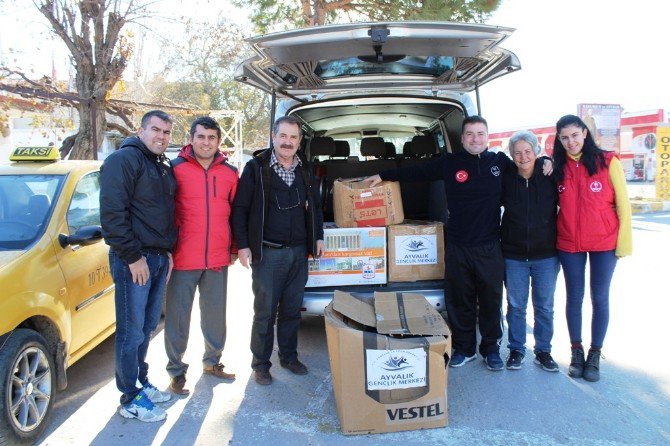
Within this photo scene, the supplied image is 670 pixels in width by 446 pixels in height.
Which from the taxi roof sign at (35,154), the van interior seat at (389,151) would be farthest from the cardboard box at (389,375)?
the van interior seat at (389,151)

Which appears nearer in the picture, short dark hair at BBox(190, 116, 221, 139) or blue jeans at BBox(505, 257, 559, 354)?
short dark hair at BBox(190, 116, 221, 139)

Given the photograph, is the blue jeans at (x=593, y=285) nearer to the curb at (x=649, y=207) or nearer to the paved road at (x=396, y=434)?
the paved road at (x=396, y=434)

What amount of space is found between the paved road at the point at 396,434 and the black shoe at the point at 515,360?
7 cm

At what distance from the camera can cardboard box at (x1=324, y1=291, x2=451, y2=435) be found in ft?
9.59

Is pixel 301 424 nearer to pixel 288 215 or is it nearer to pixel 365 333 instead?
pixel 365 333

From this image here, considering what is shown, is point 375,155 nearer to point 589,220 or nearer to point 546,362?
point 589,220

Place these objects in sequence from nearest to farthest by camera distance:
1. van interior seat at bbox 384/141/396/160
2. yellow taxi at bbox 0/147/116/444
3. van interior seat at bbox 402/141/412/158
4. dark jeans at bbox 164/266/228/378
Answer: yellow taxi at bbox 0/147/116/444 < dark jeans at bbox 164/266/228/378 < van interior seat at bbox 402/141/412/158 < van interior seat at bbox 384/141/396/160

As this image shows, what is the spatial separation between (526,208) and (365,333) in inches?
62.6

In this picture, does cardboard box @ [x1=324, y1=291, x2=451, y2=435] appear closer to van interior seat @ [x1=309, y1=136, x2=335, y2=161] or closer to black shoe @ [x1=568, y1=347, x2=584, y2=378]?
black shoe @ [x1=568, y1=347, x2=584, y2=378]

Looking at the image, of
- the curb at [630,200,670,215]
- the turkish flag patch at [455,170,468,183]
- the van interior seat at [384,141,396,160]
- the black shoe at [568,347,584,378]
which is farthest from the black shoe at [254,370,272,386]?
the curb at [630,200,670,215]

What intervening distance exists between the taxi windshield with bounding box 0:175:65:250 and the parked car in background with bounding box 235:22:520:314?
1.59 metres

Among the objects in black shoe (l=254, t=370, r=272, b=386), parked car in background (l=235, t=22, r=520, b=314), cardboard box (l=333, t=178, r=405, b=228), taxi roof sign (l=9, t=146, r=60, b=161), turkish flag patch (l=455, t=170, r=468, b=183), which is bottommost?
black shoe (l=254, t=370, r=272, b=386)

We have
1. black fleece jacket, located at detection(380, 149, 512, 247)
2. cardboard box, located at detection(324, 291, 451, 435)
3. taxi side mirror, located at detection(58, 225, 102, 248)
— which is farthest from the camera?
Result: black fleece jacket, located at detection(380, 149, 512, 247)

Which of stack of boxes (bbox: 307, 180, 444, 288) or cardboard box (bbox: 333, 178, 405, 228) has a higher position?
cardboard box (bbox: 333, 178, 405, 228)
